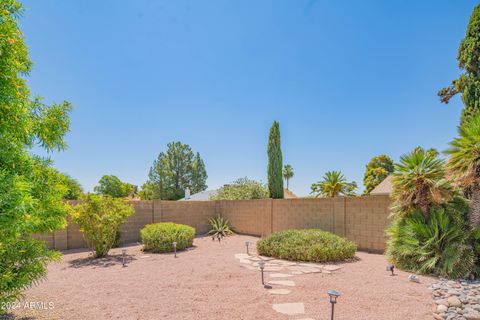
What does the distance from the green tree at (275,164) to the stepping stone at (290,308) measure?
11084 millimetres

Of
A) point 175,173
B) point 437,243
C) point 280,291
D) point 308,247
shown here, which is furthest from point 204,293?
point 175,173

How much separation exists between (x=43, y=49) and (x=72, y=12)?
55.4 inches

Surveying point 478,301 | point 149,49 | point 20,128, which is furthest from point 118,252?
point 478,301

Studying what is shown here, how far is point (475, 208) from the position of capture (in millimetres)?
5480

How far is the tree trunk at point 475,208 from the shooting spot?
5.42 meters

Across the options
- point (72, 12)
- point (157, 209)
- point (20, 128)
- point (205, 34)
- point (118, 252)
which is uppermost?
point (205, 34)

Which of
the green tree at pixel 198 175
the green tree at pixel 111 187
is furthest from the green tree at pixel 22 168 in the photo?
the green tree at pixel 111 187

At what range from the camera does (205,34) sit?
9.09 m

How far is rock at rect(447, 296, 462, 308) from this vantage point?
13.2 feet

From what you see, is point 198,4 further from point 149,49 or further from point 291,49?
point 291,49

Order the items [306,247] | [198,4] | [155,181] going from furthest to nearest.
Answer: [155,181] → [198,4] → [306,247]

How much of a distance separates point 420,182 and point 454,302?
2625 millimetres

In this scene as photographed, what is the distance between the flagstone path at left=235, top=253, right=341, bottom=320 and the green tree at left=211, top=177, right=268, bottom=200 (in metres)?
8.24

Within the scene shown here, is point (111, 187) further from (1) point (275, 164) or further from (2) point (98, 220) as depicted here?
(2) point (98, 220)
